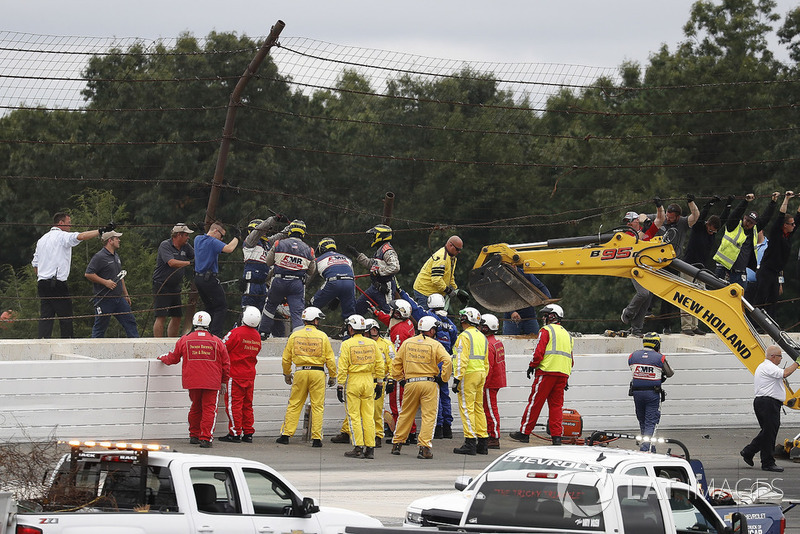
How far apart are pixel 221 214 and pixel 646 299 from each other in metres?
14.2

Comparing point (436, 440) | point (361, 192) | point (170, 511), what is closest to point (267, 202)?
point (361, 192)

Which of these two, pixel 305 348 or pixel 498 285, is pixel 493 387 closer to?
pixel 498 285

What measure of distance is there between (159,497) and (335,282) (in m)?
9.25

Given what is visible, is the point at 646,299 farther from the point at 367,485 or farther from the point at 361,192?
→ the point at 361,192

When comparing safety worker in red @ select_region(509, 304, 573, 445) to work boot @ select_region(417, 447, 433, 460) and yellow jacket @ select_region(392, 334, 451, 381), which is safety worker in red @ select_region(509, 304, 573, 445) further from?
work boot @ select_region(417, 447, 433, 460)

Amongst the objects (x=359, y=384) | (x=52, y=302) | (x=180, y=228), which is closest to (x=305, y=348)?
(x=359, y=384)

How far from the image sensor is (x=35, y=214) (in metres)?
33.7

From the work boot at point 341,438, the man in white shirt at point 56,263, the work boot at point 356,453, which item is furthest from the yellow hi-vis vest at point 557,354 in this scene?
the man in white shirt at point 56,263

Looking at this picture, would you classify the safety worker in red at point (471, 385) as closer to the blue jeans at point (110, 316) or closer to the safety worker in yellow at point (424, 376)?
the safety worker in yellow at point (424, 376)

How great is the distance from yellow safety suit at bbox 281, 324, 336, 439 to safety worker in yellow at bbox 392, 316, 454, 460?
3.37ft

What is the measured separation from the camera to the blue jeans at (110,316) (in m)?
18.5

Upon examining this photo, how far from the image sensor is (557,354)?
57.0 ft

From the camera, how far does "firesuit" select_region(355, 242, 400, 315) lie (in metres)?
19.0

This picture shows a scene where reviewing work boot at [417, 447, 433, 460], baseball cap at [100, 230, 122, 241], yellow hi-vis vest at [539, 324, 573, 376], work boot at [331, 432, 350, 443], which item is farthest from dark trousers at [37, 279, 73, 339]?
yellow hi-vis vest at [539, 324, 573, 376]
